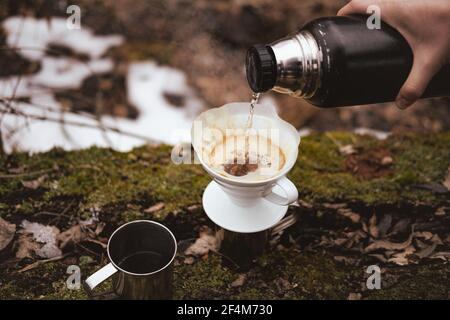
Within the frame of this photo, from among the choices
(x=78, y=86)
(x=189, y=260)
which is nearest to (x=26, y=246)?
(x=189, y=260)


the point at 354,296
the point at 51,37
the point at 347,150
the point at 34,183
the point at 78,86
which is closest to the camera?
the point at 354,296

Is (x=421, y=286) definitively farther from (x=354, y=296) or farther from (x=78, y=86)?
(x=78, y=86)

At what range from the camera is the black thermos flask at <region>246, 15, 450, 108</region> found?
169 centimetres

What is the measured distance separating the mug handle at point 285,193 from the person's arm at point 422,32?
540mm

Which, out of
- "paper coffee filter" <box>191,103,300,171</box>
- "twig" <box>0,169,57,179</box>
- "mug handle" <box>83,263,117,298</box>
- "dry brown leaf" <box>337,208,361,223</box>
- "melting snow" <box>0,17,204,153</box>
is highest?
"paper coffee filter" <box>191,103,300,171</box>

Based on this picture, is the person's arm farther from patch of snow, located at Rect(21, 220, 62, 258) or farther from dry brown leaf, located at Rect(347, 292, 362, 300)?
patch of snow, located at Rect(21, 220, 62, 258)

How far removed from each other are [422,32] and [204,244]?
1.12 meters

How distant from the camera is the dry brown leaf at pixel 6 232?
1.94 metres

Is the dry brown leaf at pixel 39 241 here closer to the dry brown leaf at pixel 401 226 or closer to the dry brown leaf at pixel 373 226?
the dry brown leaf at pixel 373 226

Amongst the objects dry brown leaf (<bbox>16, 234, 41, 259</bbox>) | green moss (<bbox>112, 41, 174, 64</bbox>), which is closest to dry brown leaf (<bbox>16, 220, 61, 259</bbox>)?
dry brown leaf (<bbox>16, 234, 41, 259</bbox>)

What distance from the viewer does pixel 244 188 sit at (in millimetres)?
1670

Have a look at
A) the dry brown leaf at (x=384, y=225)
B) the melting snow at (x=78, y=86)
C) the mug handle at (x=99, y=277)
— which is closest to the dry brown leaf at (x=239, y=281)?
the mug handle at (x=99, y=277)
